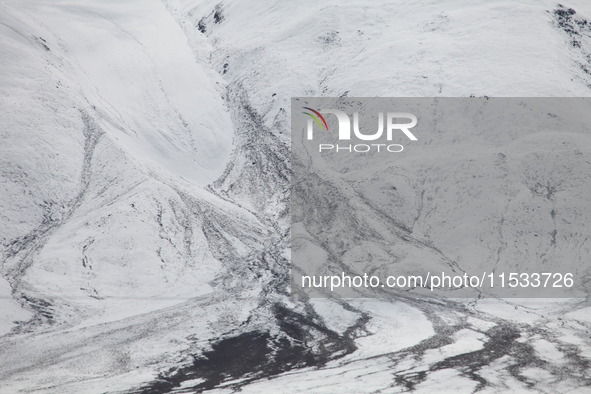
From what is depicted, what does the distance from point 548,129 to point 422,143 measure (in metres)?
8.95

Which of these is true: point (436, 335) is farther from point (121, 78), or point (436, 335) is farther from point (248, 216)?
point (121, 78)

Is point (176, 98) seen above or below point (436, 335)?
above

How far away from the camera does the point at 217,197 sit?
148ft

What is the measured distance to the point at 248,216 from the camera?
43531 millimetres

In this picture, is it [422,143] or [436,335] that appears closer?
[436,335]

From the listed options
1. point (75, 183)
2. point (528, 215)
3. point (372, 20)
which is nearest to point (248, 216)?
point (75, 183)

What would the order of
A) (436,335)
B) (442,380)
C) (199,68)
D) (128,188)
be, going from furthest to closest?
(199,68) < (128,188) < (436,335) < (442,380)

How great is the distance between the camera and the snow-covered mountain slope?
2706cm

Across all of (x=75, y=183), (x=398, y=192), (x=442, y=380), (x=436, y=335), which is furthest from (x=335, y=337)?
(x=75, y=183)

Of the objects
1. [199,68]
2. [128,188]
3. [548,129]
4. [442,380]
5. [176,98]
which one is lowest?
[442,380]

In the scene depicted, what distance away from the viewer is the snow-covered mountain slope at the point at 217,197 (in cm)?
2706

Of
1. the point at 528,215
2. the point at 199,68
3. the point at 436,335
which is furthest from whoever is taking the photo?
the point at 199,68

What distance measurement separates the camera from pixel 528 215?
1523 inches

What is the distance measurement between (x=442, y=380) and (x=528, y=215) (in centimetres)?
1779
